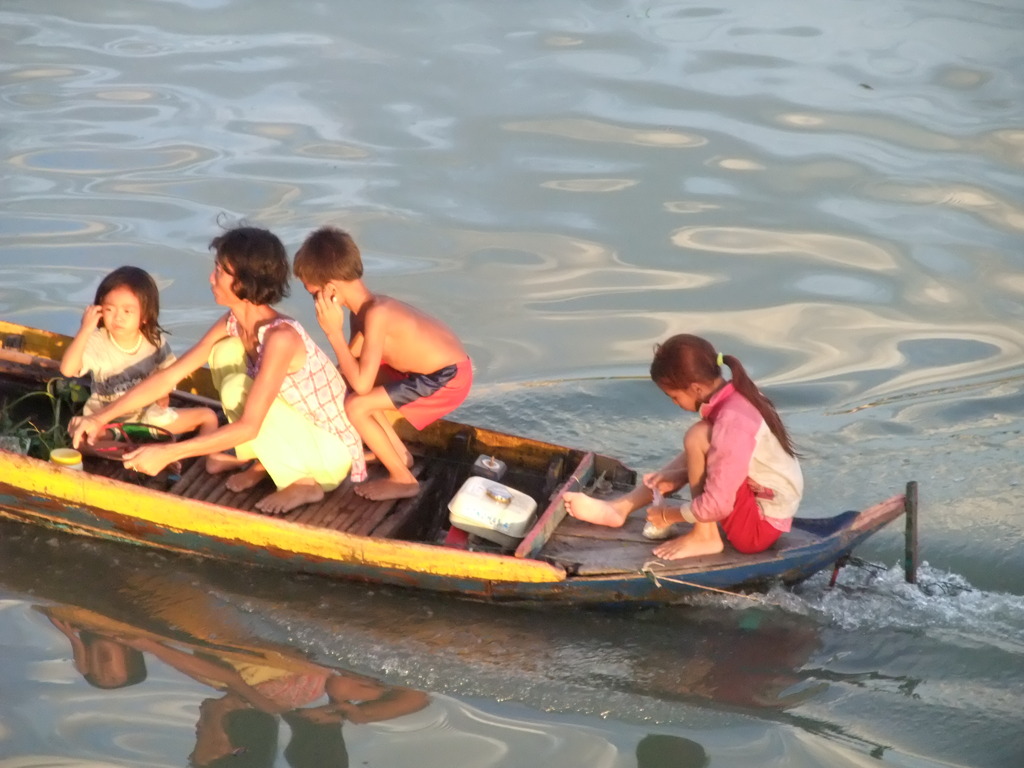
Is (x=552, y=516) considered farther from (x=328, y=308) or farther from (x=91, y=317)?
(x=91, y=317)

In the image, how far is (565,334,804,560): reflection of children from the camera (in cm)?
487

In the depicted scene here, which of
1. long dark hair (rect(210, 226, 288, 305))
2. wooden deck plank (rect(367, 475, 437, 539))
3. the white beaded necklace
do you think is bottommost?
wooden deck plank (rect(367, 475, 437, 539))

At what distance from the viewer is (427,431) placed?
6.12 meters

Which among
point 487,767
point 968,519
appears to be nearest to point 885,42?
point 968,519

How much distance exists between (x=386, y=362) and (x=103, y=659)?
6.07 feet

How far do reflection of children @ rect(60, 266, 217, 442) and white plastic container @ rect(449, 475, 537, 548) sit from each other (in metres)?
1.47

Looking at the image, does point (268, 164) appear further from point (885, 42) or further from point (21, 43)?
point (885, 42)

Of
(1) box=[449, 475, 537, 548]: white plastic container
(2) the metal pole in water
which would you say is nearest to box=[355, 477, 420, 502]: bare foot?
(1) box=[449, 475, 537, 548]: white plastic container

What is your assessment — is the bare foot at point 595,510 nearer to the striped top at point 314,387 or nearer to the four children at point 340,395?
the four children at point 340,395

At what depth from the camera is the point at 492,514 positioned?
17.4 feet

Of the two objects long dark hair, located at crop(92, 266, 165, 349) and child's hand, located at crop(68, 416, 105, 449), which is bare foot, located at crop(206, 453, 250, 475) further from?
long dark hair, located at crop(92, 266, 165, 349)

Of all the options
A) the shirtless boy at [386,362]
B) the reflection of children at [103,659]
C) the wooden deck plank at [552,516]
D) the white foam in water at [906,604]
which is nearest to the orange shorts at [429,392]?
the shirtless boy at [386,362]

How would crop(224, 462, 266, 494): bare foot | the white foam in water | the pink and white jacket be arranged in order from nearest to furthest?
1. the pink and white jacket
2. the white foam in water
3. crop(224, 462, 266, 494): bare foot

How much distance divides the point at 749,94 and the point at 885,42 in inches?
77.2
